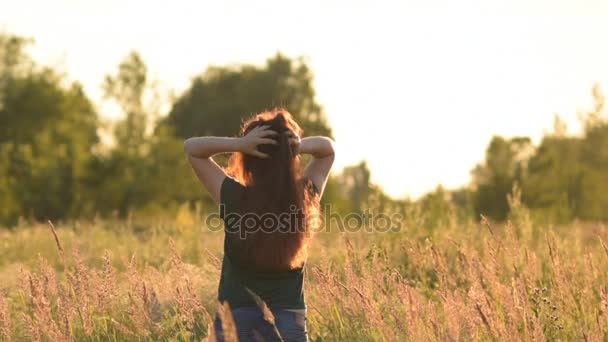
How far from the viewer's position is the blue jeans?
342cm

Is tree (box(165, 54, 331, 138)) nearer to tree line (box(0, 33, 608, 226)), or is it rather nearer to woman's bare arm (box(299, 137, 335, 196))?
tree line (box(0, 33, 608, 226))

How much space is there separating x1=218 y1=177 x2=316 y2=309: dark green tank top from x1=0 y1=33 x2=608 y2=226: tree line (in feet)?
49.0

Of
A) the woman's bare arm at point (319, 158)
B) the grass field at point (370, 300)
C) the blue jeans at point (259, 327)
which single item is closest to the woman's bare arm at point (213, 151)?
the woman's bare arm at point (319, 158)

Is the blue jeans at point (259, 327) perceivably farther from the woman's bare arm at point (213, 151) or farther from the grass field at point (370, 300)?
the woman's bare arm at point (213, 151)

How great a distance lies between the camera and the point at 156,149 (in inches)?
1192

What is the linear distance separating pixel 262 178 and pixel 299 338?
27.2 inches

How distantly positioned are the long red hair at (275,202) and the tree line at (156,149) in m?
15.0

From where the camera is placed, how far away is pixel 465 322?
394 centimetres

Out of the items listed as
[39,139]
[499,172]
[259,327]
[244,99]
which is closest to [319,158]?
[259,327]

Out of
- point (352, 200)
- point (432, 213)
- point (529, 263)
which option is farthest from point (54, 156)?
point (529, 263)

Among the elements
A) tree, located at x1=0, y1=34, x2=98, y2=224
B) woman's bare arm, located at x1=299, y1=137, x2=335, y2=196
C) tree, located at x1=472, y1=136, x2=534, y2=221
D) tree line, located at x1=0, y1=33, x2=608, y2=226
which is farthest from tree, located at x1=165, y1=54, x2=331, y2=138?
woman's bare arm, located at x1=299, y1=137, x2=335, y2=196

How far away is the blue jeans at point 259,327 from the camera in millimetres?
3420

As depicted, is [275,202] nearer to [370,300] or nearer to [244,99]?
[370,300]

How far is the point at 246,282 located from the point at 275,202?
1.19 feet
